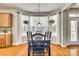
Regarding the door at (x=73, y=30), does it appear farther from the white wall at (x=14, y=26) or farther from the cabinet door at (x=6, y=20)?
the cabinet door at (x=6, y=20)

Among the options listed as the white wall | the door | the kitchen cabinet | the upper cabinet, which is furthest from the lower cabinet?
the door

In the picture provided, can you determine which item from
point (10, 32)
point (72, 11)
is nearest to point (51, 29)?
point (72, 11)

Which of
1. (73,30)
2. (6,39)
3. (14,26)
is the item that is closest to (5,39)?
(6,39)

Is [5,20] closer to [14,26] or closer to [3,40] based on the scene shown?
[14,26]

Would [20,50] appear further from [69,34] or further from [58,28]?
[69,34]

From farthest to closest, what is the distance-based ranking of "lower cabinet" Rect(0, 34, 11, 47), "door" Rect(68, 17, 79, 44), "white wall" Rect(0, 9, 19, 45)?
1. "door" Rect(68, 17, 79, 44)
2. "lower cabinet" Rect(0, 34, 11, 47)
3. "white wall" Rect(0, 9, 19, 45)

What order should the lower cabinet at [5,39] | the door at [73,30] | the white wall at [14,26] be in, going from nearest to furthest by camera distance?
the white wall at [14,26]
the lower cabinet at [5,39]
the door at [73,30]

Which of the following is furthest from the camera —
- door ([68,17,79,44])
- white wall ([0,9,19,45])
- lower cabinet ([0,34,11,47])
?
door ([68,17,79,44])

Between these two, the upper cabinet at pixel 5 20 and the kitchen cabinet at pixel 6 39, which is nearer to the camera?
the upper cabinet at pixel 5 20

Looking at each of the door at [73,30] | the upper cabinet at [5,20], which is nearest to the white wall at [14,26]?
the upper cabinet at [5,20]

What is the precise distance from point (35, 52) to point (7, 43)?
0.75m

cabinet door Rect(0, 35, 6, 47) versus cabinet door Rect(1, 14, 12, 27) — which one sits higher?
cabinet door Rect(1, 14, 12, 27)

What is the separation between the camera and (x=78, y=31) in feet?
11.9

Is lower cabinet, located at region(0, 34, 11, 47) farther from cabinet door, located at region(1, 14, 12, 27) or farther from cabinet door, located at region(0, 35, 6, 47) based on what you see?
cabinet door, located at region(1, 14, 12, 27)
